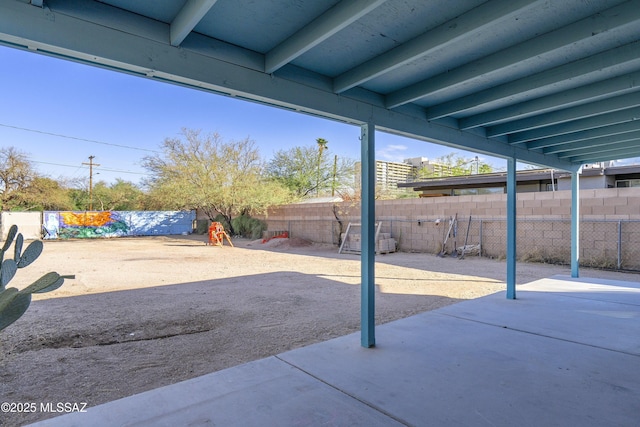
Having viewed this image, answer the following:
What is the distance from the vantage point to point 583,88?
3168mm

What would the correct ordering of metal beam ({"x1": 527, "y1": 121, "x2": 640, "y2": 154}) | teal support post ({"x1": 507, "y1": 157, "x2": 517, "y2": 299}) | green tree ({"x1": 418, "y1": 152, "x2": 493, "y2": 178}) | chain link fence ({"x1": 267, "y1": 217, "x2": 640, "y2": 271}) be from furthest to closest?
green tree ({"x1": 418, "y1": 152, "x2": 493, "y2": 178}) < chain link fence ({"x1": 267, "y1": 217, "x2": 640, "y2": 271}) < teal support post ({"x1": 507, "y1": 157, "x2": 517, "y2": 299}) < metal beam ({"x1": 527, "y1": 121, "x2": 640, "y2": 154})

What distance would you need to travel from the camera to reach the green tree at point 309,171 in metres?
25.0

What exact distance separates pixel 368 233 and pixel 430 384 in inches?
49.5

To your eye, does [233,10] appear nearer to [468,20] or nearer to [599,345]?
[468,20]

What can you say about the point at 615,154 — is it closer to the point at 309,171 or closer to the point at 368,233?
the point at 368,233

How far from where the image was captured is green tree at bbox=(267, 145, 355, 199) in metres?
25.0

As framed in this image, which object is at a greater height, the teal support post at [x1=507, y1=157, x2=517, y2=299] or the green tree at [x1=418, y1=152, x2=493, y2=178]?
the green tree at [x1=418, y1=152, x2=493, y2=178]

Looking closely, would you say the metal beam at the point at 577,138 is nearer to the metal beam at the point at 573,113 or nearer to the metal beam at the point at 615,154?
the metal beam at the point at 615,154

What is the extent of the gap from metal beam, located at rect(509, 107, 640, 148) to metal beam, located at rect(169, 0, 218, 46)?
13.4 feet

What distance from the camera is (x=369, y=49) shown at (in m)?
2.53

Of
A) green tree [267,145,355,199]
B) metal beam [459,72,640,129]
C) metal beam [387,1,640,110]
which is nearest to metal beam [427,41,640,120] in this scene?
metal beam [459,72,640,129]

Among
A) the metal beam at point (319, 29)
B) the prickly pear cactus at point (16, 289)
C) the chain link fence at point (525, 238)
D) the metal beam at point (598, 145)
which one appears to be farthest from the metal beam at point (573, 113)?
the chain link fence at point (525, 238)

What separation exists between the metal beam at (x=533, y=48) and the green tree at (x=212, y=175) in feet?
51.0

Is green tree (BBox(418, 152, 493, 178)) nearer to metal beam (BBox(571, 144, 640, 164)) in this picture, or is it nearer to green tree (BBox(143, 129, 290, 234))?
green tree (BBox(143, 129, 290, 234))
